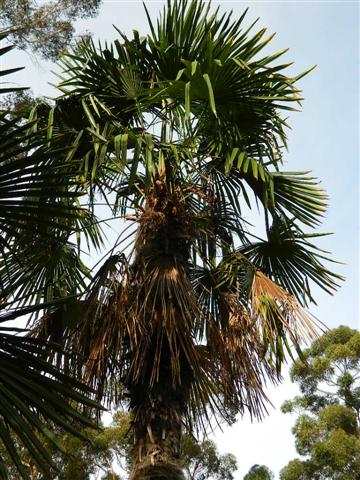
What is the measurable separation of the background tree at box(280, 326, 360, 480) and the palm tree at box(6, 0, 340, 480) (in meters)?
9.03

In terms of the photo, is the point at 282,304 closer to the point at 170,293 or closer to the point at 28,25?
the point at 170,293

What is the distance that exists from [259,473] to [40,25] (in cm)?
1350

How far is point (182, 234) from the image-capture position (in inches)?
195

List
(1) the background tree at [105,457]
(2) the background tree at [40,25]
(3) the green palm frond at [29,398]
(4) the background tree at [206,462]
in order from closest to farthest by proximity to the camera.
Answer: (3) the green palm frond at [29,398]
(2) the background tree at [40,25]
(1) the background tree at [105,457]
(4) the background tree at [206,462]

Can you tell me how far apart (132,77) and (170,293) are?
6.45 feet

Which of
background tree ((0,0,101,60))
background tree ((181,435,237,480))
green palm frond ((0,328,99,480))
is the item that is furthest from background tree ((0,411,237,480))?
green palm frond ((0,328,99,480))

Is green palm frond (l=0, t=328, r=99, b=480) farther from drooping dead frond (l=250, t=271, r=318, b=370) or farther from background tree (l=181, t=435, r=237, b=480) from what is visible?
background tree (l=181, t=435, r=237, b=480)

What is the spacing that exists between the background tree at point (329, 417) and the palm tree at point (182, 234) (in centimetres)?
903

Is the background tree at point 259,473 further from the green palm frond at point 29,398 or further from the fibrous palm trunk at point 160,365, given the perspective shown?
the green palm frond at point 29,398

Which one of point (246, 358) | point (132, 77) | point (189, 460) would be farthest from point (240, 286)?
point (189, 460)

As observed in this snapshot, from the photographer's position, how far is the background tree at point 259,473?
1792cm

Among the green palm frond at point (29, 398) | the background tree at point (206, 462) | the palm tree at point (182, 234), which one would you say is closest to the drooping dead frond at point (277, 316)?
the palm tree at point (182, 234)

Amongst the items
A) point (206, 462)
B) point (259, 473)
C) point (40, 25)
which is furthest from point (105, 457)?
point (40, 25)

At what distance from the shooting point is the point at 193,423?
4875 millimetres
